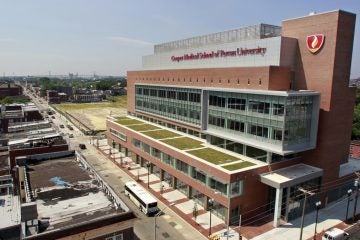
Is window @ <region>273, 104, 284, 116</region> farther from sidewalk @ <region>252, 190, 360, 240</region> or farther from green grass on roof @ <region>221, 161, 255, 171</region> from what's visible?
sidewalk @ <region>252, 190, 360, 240</region>

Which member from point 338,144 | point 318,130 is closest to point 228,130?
point 318,130

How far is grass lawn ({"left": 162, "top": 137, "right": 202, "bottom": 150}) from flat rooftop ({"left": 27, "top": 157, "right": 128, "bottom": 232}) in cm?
2000

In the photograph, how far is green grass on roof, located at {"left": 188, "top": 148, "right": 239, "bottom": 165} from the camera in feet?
163

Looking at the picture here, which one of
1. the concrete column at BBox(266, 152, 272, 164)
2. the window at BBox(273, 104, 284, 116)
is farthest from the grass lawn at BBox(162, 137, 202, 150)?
the window at BBox(273, 104, 284, 116)

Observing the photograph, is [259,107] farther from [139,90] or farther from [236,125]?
[139,90]

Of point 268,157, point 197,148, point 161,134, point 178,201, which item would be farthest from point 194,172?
point 161,134

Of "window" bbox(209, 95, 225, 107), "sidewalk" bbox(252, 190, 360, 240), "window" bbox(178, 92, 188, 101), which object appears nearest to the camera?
"sidewalk" bbox(252, 190, 360, 240)

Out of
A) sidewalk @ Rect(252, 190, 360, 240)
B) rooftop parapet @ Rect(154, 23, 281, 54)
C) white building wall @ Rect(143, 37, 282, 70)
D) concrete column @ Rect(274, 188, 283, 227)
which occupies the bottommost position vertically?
sidewalk @ Rect(252, 190, 360, 240)

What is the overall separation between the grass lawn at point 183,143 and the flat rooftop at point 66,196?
2000cm

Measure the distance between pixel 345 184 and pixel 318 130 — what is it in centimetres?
1362

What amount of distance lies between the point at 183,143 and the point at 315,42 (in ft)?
104

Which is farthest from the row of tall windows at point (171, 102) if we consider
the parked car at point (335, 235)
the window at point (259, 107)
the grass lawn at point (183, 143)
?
the parked car at point (335, 235)

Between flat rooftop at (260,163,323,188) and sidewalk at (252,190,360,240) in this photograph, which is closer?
sidewalk at (252,190,360,240)

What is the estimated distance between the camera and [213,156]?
52375mm
